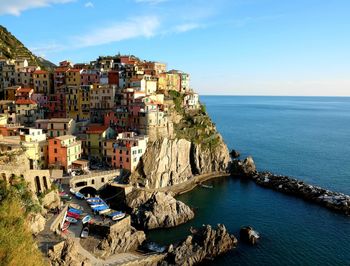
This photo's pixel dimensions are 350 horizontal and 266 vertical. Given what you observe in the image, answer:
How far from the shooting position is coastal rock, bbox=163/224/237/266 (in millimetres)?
43781

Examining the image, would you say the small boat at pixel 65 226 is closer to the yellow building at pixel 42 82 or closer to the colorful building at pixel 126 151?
the colorful building at pixel 126 151

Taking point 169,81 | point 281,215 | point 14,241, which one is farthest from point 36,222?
point 169,81

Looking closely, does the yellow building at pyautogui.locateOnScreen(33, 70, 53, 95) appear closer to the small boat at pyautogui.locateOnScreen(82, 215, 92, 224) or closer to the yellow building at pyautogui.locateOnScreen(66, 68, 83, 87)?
the yellow building at pyautogui.locateOnScreen(66, 68, 83, 87)

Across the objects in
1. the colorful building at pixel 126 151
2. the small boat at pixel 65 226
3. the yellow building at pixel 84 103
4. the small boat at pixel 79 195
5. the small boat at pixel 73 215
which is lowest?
the small boat at pixel 65 226

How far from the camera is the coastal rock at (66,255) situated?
35625 mm

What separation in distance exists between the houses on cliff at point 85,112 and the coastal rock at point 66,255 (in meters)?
13.8

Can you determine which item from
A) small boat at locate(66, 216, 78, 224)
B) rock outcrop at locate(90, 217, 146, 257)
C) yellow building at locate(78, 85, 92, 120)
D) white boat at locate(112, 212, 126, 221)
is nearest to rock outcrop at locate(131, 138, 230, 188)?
white boat at locate(112, 212, 126, 221)

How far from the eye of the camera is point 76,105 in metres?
80.8

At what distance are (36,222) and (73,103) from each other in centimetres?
4484

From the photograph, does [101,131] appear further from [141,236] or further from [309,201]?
[309,201]

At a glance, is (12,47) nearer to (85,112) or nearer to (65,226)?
(85,112)

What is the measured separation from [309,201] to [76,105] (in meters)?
54.9

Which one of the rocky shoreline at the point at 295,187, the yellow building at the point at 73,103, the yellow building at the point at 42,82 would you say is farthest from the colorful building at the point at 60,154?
the rocky shoreline at the point at 295,187

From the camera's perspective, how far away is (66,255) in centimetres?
3641
